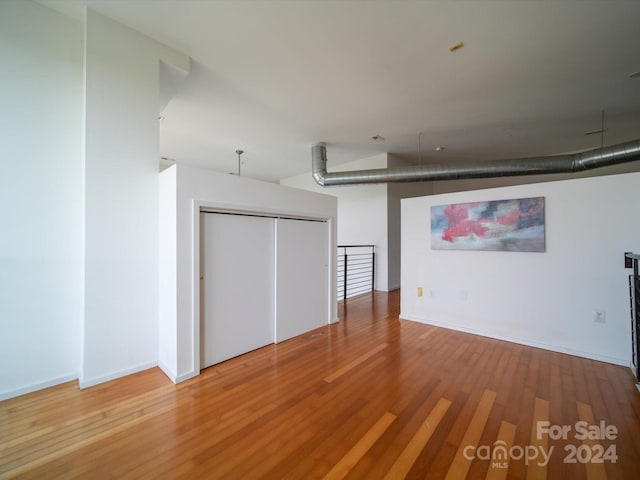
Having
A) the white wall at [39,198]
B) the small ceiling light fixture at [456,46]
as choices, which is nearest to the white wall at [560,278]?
the small ceiling light fixture at [456,46]

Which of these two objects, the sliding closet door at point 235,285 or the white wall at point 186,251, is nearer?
the white wall at point 186,251

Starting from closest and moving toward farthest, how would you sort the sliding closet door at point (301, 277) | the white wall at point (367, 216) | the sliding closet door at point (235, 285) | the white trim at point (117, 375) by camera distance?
the white trim at point (117, 375) → the sliding closet door at point (235, 285) → the sliding closet door at point (301, 277) → the white wall at point (367, 216)

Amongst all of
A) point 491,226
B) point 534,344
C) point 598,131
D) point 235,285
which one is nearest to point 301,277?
point 235,285

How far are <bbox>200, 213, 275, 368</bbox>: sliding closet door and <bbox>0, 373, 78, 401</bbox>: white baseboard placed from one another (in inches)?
45.8

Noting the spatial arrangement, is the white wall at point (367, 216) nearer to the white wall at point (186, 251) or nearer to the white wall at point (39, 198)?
the white wall at point (186, 251)

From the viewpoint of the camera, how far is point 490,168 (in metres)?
4.30

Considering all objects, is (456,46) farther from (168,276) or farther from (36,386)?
(36,386)

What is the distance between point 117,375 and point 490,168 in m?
5.81

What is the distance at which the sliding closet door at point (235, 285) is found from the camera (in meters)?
2.49

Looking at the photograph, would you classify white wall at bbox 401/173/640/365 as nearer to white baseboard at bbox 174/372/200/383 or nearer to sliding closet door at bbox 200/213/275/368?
sliding closet door at bbox 200/213/275/368

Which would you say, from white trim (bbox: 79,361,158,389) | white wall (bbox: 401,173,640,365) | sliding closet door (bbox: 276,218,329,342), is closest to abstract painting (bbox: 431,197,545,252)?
white wall (bbox: 401,173,640,365)

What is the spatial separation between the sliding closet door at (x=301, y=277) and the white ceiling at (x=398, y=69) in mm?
1865

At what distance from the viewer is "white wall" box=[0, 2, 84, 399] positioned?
2.03m

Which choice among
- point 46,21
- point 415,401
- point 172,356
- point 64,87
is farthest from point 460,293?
point 46,21
